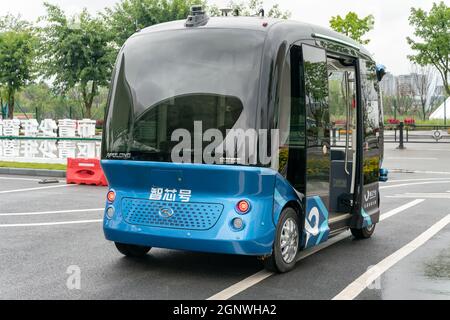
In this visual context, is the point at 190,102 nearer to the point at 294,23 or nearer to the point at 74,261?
the point at 294,23

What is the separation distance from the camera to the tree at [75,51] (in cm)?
3953

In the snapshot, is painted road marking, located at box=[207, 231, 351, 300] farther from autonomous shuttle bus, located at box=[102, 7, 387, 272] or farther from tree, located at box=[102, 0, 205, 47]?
tree, located at box=[102, 0, 205, 47]

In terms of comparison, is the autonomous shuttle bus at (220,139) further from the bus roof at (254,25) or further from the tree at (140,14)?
the tree at (140,14)

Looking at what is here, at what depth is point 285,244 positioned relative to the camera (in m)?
6.54

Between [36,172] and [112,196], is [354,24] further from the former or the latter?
[112,196]

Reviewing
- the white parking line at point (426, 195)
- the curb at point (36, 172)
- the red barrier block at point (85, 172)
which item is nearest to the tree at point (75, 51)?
the curb at point (36, 172)

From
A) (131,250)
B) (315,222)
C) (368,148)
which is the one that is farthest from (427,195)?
(131,250)

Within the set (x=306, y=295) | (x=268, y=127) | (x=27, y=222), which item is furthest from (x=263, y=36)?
(x=27, y=222)

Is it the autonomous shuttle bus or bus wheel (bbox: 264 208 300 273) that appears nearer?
the autonomous shuttle bus

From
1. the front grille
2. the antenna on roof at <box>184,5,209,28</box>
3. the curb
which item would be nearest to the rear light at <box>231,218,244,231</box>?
the front grille

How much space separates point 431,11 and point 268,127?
1787 inches

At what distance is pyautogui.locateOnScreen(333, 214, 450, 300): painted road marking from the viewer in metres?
5.82

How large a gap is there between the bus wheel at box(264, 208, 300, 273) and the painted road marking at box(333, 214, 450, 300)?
0.71 metres

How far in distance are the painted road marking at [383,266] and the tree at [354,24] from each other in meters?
31.0
